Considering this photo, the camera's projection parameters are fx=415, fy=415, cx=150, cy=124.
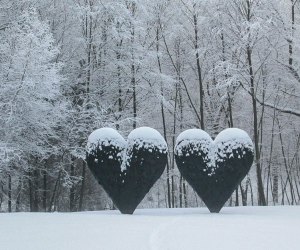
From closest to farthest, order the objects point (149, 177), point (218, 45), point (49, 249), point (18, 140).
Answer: point (49, 249) < point (149, 177) < point (18, 140) < point (218, 45)

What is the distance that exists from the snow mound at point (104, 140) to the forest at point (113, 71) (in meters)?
2.83

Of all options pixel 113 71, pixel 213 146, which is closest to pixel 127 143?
pixel 213 146

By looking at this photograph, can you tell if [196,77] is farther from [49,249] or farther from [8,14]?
[49,249]

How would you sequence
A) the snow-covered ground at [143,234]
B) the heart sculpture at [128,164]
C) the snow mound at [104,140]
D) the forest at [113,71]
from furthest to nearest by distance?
the forest at [113,71] → the snow mound at [104,140] → the heart sculpture at [128,164] → the snow-covered ground at [143,234]

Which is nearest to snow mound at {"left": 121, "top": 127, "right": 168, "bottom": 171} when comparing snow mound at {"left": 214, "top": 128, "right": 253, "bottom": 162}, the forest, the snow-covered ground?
snow mound at {"left": 214, "top": 128, "right": 253, "bottom": 162}

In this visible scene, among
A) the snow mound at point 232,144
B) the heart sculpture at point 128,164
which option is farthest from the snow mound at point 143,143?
the snow mound at point 232,144

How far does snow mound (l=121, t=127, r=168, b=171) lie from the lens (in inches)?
387

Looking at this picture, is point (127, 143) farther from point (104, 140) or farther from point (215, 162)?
point (215, 162)

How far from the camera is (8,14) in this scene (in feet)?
45.2

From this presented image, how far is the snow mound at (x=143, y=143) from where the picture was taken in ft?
32.2

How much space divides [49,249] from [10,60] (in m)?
8.23

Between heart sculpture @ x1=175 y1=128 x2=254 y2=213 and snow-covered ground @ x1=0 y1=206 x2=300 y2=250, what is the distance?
201 cm

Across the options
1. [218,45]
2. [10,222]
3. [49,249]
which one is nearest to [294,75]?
[218,45]

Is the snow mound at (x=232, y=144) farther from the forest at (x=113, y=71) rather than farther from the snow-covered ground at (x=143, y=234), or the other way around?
the forest at (x=113, y=71)
